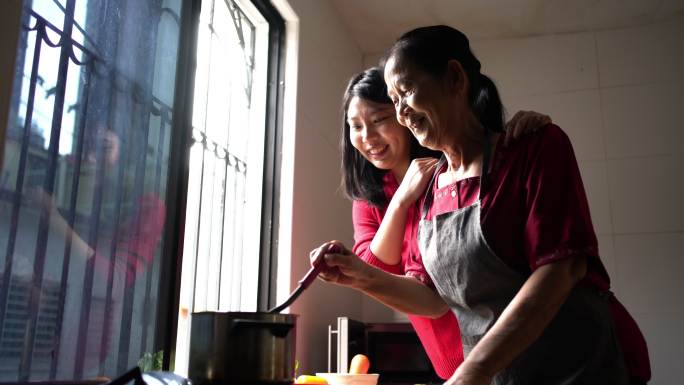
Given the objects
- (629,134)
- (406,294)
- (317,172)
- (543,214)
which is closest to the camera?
(543,214)

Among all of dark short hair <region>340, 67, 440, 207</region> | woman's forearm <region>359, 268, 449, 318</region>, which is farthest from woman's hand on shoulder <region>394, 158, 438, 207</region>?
woman's forearm <region>359, 268, 449, 318</region>

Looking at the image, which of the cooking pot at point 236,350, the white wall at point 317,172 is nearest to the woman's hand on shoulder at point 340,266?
the cooking pot at point 236,350

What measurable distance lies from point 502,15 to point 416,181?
196 cm

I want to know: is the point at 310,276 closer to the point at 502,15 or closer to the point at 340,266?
the point at 340,266

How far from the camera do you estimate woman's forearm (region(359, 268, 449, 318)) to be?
3.99 feet

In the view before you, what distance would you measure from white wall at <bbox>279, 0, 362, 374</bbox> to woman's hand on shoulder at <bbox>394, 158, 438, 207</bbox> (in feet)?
2.86

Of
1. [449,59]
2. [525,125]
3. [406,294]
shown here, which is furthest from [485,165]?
[406,294]

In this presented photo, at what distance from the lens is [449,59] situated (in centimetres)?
111

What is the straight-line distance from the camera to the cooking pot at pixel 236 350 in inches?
29.4

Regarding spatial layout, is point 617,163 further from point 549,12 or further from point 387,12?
point 387,12

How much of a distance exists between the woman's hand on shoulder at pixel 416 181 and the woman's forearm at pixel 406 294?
0.27 meters

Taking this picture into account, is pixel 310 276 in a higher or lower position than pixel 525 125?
lower

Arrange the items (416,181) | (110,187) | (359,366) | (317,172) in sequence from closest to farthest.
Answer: (110,187) → (416,181) → (359,366) → (317,172)

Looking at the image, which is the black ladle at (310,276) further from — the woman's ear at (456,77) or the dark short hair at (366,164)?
the dark short hair at (366,164)
